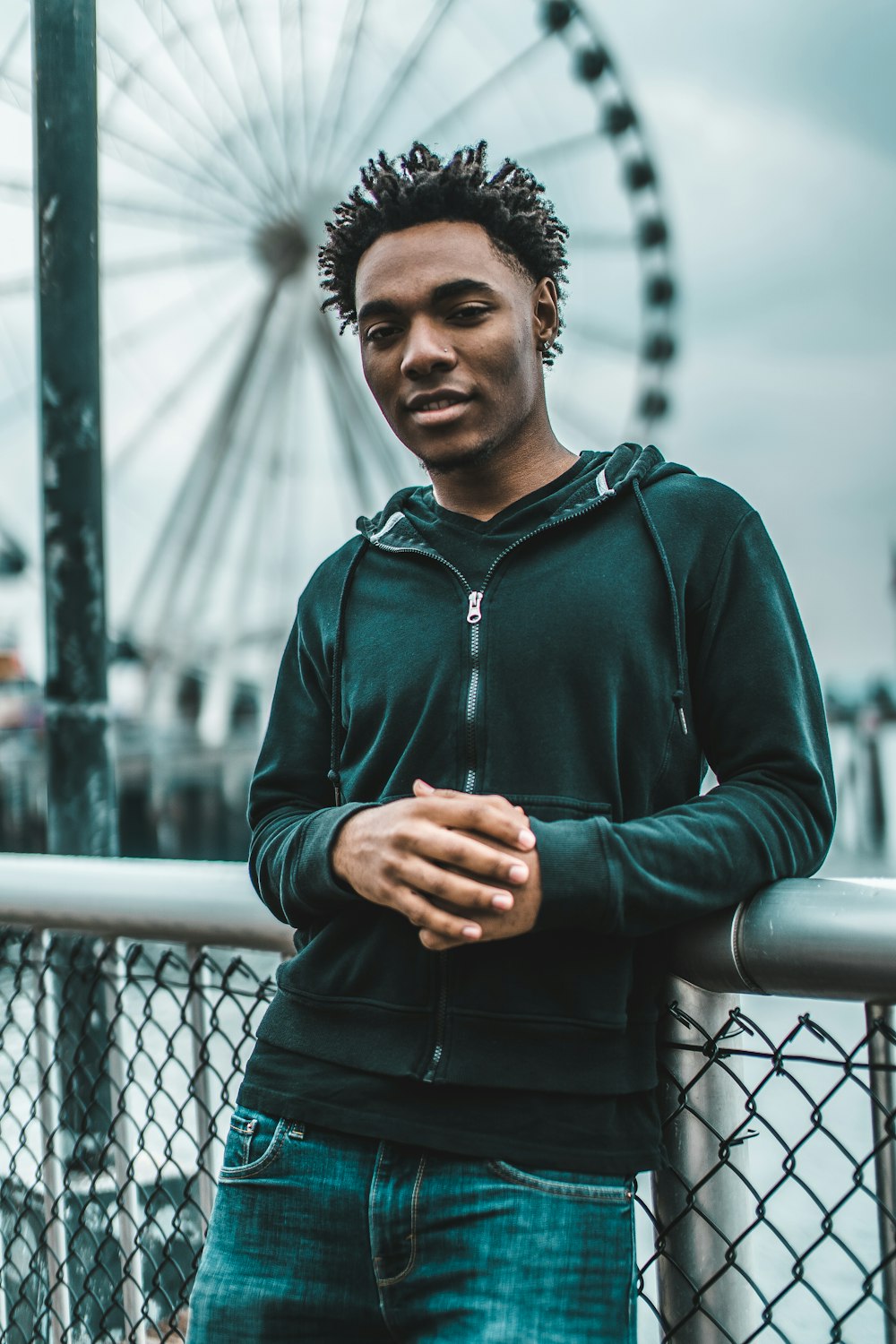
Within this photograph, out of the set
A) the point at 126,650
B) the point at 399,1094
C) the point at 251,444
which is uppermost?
the point at 251,444

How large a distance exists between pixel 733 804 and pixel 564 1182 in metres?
0.42

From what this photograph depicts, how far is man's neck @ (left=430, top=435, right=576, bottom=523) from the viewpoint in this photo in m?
1.55

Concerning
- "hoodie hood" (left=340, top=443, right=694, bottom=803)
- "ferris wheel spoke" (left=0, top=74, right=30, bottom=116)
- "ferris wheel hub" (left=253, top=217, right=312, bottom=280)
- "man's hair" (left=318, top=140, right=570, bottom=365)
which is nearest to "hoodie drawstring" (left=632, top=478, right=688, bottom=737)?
"hoodie hood" (left=340, top=443, right=694, bottom=803)

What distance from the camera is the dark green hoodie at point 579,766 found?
127 cm

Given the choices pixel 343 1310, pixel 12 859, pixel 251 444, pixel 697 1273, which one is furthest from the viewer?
pixel 251 444

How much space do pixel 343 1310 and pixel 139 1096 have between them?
1729mm

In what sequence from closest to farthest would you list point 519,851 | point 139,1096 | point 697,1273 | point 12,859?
point 519,851, point 697,1273, point 12,859, point 139,1096

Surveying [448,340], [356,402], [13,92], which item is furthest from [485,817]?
[356,402]

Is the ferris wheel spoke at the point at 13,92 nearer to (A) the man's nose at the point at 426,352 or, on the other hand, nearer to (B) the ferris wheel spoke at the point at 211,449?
(B) the ferris wheel spoke at the point at 211,449

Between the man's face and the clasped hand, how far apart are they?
48cm

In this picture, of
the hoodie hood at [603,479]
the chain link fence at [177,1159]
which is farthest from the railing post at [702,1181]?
the hoodie hood at [603,479]

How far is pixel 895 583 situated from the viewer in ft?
177

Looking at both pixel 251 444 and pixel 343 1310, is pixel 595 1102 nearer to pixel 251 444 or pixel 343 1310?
pixel 343 1310

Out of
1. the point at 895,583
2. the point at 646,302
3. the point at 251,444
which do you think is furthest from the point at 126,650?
the point at 895,583
